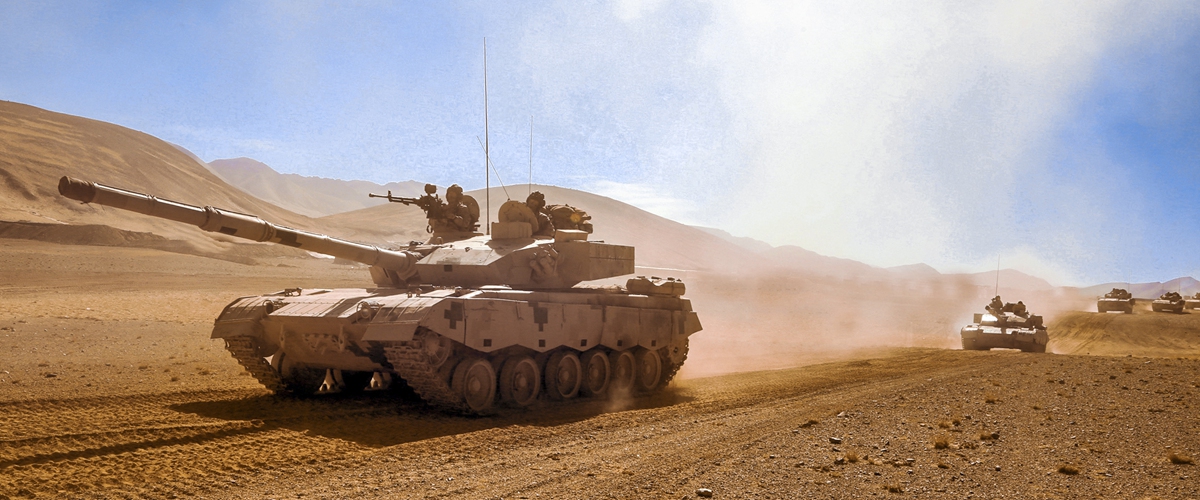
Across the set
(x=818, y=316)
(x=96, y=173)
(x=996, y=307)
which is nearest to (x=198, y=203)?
(x=96, y=173)

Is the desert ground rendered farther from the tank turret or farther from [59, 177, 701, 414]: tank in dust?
the tank turret

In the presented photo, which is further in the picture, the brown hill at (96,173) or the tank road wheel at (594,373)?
the brown hill at (96,173)

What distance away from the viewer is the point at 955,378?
1553 cm

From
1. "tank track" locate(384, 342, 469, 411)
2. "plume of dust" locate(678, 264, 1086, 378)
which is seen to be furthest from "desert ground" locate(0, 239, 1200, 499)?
"plume of dust" locate(678, 264, 1086, 378)

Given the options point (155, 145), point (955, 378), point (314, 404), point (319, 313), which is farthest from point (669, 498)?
point (155, 145)

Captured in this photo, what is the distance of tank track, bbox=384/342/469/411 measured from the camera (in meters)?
11.5

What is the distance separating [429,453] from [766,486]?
3689 millimetres

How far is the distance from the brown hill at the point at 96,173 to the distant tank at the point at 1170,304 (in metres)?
51.4

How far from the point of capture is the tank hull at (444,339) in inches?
458

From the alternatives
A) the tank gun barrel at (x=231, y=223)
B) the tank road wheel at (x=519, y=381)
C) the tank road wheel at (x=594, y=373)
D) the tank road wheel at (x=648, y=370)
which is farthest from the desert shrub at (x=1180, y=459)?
the tank gun barrel at (x=231, y=223)

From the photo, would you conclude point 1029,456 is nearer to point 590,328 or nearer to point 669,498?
point 669,498

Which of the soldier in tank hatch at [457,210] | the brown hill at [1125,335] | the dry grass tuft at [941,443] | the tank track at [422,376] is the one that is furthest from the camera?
the brown hill at [1125,335]

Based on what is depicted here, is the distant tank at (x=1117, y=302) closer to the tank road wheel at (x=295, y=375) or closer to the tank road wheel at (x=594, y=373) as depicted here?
the tank road wheel at (x=594, y=373)

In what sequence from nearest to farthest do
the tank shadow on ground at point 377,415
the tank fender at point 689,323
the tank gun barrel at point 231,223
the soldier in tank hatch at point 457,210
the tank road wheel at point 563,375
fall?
the tank gun barrel at point 231,223 < the tank shadow on ground at point 377,415 < the tank road wheel at point 563,375 < the soldier in tank hatch at point 457,210 < the tank fender at point 689,323
